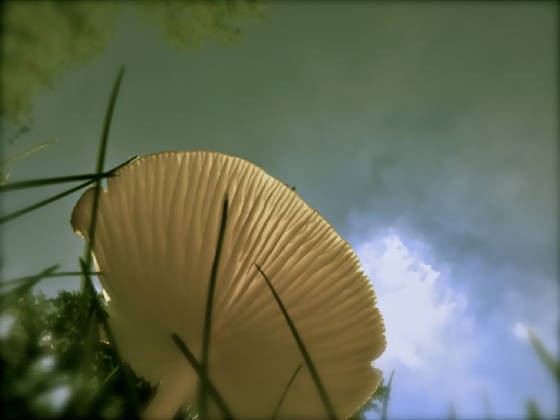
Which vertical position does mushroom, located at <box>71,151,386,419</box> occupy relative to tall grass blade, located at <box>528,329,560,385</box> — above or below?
above

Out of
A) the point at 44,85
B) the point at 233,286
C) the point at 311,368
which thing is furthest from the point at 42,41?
the point at 233,286

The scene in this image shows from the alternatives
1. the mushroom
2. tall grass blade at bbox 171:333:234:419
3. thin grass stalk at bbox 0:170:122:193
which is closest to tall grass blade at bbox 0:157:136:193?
thin grass stalk at bbox 0:170:122:193

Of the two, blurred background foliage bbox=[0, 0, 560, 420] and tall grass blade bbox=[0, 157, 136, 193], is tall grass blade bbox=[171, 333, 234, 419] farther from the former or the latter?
tall grass blade bbox=[0, 157, 136, 193]

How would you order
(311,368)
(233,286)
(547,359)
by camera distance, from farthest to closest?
(233,286), (311,368), (547,359)

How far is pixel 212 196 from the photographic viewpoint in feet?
2.73

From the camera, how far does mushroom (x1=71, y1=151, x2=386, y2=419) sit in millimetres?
787

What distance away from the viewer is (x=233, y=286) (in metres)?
0.84

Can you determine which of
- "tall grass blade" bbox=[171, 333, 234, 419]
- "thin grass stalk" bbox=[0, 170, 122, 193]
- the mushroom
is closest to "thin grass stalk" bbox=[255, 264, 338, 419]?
"tall grass blade" bbox=[171, 333, 234, 419]

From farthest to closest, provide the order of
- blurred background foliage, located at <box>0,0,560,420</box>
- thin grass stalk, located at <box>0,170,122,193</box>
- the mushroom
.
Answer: the mushroom → thin grass stalk, located at <box>0,170,122,193</box> → blurred background foliage, located at <box>0,0,560,420</box>

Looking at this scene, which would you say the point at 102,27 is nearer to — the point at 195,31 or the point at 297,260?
the point at 195,31

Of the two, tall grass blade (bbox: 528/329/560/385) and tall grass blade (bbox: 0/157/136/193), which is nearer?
tall grass blade (bbox: 528/329/560/385)

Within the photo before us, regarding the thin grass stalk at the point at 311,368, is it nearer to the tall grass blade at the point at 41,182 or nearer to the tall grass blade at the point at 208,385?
the tall grass blade at the point at 208,385

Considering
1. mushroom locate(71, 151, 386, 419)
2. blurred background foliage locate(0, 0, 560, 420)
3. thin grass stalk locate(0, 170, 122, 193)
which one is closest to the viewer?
blurred background foliage locate(0, 0, 560, 420)

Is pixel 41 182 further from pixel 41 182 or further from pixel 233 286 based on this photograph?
pixel 233 286
